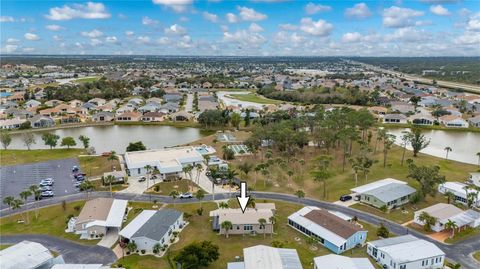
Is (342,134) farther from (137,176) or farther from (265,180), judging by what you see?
(137,176)

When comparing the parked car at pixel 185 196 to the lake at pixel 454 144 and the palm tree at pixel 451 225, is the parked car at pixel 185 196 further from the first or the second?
the lake at pixel 454 144

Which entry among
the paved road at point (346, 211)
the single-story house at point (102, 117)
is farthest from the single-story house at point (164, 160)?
the single-story house at point (102, 117)

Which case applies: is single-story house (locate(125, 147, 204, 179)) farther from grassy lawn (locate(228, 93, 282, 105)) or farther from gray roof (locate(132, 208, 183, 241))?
grassy lawn (locate(228, 93, 282, 105))

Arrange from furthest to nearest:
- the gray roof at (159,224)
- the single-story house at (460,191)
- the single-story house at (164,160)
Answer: the single-story house at (164,160) < the single-story house at (460,191) < the gray roof at (159,224)

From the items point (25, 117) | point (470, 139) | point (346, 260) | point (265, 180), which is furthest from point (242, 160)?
point (25, 117)

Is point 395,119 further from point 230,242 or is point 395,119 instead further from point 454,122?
point 230,242

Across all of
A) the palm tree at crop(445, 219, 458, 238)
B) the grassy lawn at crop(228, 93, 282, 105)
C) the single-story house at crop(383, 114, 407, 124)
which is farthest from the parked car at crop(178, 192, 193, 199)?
the grassy lawn at crop(228, 93, 282, 105)
